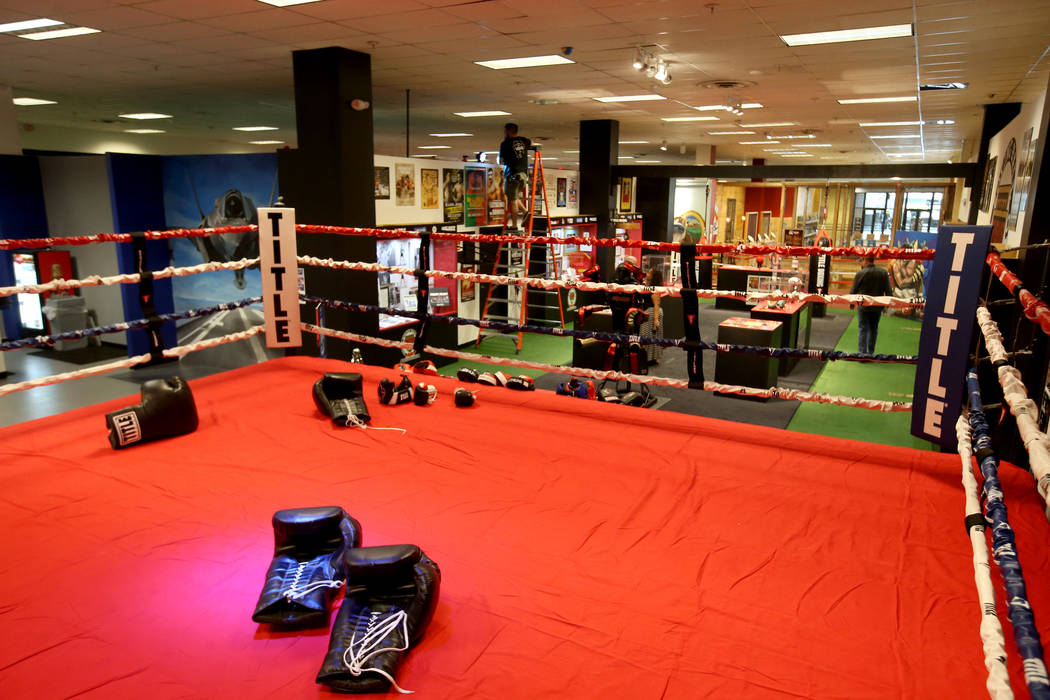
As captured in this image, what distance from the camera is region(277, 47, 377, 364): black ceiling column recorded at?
6.25m

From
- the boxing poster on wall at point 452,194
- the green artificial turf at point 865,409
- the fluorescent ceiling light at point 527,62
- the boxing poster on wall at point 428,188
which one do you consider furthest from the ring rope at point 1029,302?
the boxing poster on wall at point 452,194

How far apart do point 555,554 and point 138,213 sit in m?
8.54

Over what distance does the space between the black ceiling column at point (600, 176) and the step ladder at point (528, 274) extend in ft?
2.42

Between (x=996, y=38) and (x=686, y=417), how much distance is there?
4712mm

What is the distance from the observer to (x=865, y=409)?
7.18 metres

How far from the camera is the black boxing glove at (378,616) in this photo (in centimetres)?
156

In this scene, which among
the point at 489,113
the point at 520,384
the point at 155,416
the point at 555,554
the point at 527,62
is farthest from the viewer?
the point at 489,113

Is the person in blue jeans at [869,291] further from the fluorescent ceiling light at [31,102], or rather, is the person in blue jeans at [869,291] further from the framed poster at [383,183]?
the fluorescent ceiling light at [31,102]

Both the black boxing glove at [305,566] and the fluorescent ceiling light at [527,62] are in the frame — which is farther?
the fluorescent ceiling light at [527,62]

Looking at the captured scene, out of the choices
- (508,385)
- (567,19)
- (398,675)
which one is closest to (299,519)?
(398,675)

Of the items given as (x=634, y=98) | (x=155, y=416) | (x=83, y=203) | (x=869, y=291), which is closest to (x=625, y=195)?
(x=634, y=98)

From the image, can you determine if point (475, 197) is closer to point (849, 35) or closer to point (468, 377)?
point (849, 35)

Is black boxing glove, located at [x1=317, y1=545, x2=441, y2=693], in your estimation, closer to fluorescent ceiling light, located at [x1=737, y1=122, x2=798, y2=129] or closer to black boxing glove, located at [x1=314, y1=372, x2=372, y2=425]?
black boxing glove, located at [x1=314, y1=372, x2=372, y2=425]

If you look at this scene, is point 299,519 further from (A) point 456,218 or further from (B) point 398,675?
(A) point 456,218
